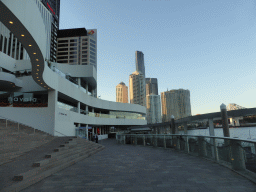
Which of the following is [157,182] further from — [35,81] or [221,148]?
[35,81]

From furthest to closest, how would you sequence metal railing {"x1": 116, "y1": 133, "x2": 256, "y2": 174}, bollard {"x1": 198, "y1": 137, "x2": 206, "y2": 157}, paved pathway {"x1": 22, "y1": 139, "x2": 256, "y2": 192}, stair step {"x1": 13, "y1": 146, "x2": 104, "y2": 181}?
A: bollard {"x1": 198, "y1": 137, "x2": 206, "y2": 157}
stair step {"x1": 13, "y1": 146, "x2": 104, "y2": 181}
metal railing {"x1": 116, "y1": 133, "x2": 256, "y2": 174}
paved pathway {"x1": 22, "y1": 139, "x2": 256, "y2": 192}

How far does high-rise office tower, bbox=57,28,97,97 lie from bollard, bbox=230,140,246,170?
8782cm

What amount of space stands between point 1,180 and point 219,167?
6.72 metres

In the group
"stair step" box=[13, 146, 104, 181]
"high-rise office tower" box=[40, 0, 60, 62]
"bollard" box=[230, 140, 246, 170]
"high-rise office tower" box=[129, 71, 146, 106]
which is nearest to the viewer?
"stair step" box=[13, 146, 104, 181]

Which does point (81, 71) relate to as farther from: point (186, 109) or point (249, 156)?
point (186, 109)

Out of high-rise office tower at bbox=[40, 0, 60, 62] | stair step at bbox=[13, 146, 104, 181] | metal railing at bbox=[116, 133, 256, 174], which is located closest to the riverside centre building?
stair step at bbox=[13, 146, 104, 181]

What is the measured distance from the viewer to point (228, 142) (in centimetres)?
568

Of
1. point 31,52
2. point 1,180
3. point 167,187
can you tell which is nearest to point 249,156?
point 167,187

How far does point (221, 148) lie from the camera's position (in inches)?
244

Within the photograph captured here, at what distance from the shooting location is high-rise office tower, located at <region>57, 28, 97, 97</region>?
294 feet

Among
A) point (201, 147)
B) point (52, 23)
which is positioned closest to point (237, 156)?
point (201, 147)

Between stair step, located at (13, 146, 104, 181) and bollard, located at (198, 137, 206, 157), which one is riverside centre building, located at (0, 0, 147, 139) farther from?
bollard, located at (198, 137, 206, 157)

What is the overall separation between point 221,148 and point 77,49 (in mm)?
92243

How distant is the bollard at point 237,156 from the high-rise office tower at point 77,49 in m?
87.8
